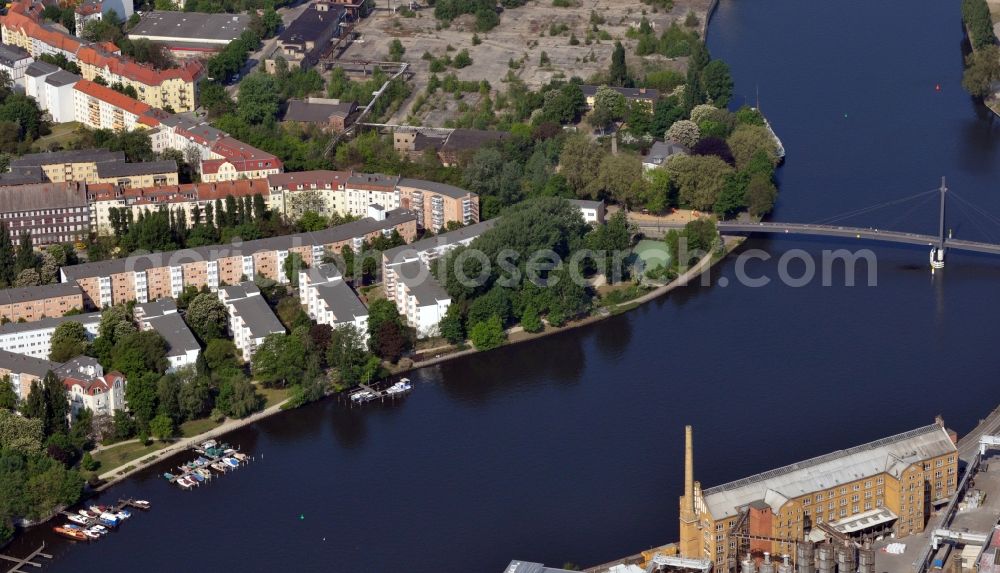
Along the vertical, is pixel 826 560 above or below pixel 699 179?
below

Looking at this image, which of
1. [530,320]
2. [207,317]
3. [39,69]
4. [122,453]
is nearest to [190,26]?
[39,69]

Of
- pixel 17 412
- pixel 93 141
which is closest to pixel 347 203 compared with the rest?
pixel 93 141

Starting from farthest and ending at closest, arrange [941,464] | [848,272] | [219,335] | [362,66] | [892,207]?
[362,66], [892,207], [848,272], [219,335], [941,464]

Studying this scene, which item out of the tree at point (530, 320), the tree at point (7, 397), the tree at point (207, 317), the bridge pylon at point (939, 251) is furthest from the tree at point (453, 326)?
the bridge pylon at point (939, 251)

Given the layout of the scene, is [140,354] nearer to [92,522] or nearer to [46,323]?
[46,323]

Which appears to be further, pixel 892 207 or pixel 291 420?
pixel 892 207

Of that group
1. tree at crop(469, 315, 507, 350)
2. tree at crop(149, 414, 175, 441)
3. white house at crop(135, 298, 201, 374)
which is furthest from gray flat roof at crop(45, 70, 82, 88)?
tree at crop(149, 414, 175, 441)

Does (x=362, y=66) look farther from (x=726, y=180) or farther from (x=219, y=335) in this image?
(x=219, y=335)
